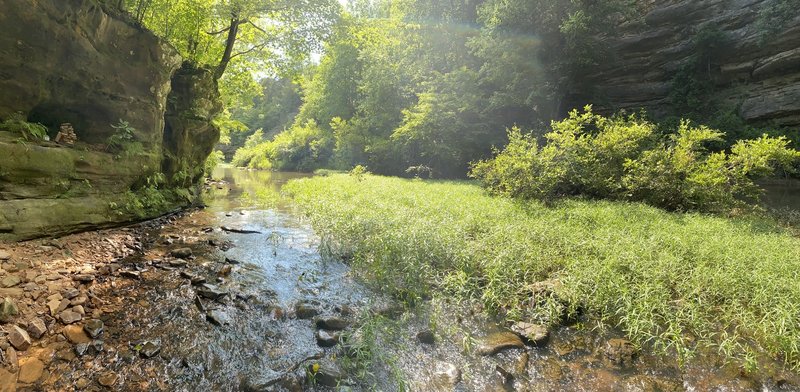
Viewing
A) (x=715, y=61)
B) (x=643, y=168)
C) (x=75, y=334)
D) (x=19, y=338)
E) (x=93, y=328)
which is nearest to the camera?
(x=19, y=338)

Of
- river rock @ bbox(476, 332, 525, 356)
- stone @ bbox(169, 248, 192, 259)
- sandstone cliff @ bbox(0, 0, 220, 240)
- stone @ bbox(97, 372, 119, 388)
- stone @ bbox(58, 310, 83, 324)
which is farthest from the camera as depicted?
stone @ bbox(169, 248, 192, 259)

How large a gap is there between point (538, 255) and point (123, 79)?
11.1 meters

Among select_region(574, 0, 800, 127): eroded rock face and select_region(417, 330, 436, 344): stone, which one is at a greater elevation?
select_region(574, 0, 800, 127): eroded rock face

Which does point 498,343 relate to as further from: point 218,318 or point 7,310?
point 7,310

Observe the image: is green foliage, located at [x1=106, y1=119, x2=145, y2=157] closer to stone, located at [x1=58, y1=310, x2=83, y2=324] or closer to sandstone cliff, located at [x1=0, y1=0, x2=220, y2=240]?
sandstone cliff, located at [x1=0, y1=0, x2=220, y2=240]

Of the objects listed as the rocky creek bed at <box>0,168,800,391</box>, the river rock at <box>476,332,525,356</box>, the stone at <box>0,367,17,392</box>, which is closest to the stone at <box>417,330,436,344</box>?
the rocky creek bed at <box>0,168,800,391</box>

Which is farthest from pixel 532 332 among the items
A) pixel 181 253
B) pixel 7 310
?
pixel 181 253

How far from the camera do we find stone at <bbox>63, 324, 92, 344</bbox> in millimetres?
3785

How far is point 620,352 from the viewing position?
4.30 metres

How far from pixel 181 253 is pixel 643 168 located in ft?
48.5

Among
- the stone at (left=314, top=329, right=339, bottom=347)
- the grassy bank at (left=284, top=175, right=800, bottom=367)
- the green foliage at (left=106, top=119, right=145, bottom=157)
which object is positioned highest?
the green foliage at (left=106, top=119, right=145, bottom=157)

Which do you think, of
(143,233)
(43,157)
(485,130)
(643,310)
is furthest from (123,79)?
(485,130)

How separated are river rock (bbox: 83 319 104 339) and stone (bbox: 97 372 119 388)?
0.82 m

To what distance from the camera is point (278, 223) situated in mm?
10508
